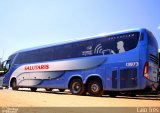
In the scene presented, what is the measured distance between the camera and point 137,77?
1451 centimetres

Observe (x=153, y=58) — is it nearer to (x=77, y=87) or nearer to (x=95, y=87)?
(x=95, y=87)

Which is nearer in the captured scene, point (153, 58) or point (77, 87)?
point (153, 58)

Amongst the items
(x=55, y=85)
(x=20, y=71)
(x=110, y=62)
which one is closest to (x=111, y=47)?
(x=110, y=62)

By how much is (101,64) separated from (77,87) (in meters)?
2.33

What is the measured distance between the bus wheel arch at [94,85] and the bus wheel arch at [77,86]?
1.38 ft

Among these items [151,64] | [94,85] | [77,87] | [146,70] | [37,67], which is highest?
[37,67]

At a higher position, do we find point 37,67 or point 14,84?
point 37,67

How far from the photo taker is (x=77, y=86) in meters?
17.7

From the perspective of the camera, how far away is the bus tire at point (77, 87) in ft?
56.3

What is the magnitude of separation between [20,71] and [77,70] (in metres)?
7.14

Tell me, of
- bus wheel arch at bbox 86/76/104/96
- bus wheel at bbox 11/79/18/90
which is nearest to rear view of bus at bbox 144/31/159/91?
bus wheel arch at bbox 86/76/104/96

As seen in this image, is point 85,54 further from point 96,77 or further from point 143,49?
→ point 143,49

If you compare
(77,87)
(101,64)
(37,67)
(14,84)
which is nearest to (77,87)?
(77,87)

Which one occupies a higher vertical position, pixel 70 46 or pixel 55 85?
pixel 70 46
